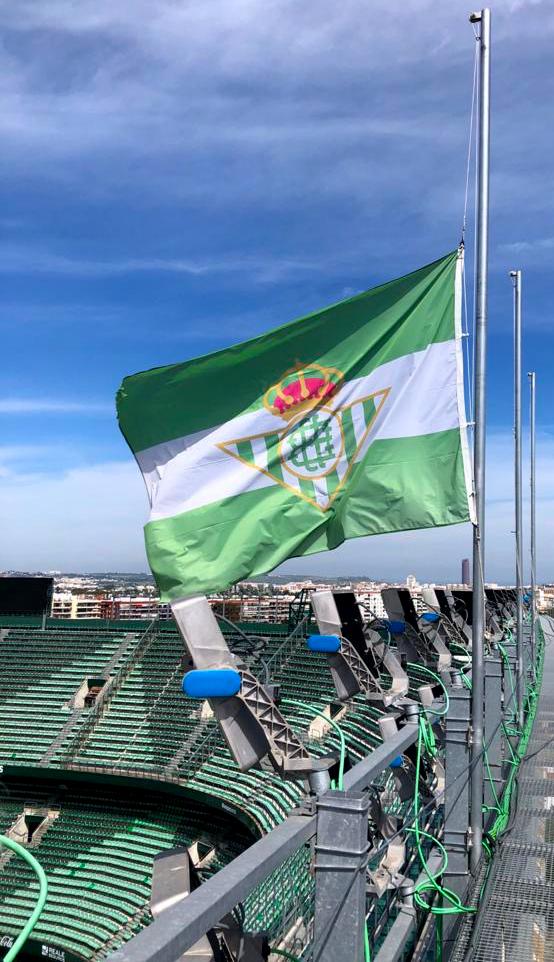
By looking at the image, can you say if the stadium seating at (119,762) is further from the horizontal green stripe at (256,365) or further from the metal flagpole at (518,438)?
the horizontal green stripe at (256,365)

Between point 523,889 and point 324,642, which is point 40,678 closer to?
point 324,642

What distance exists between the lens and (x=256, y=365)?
5922 mm

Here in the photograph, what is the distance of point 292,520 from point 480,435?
153 centimetres

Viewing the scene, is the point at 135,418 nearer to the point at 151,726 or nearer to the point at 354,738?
the point at 354,738

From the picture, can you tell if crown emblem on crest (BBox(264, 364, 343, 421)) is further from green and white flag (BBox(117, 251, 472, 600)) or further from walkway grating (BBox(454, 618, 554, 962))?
walkway grating (BBox(454, 618, 554, 962))

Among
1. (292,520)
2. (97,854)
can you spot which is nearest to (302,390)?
(292,520)

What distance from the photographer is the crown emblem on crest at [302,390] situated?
5762 millimetres

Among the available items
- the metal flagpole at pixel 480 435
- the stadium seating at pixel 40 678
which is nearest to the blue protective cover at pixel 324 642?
the metal flagpole at pixel 480 435

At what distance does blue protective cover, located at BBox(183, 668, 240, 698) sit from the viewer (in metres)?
4.69

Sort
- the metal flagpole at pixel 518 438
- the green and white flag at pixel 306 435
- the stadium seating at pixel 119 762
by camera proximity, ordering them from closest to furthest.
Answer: the green and white flag at pixel 306 435 → the metal flagpole at pixel 518 438 → the stadium seating at pixel 119 762

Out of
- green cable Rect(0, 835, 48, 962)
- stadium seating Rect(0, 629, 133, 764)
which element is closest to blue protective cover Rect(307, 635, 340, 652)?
green cable Rect(0, 835, 48, 962)

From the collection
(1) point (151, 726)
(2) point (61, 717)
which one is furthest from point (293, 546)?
(2) point (61, 717)

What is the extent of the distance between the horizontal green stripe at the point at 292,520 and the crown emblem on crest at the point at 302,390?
1.87 ft

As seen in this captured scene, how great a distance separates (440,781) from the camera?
6480 millimetres
